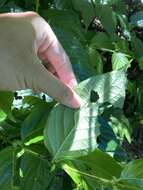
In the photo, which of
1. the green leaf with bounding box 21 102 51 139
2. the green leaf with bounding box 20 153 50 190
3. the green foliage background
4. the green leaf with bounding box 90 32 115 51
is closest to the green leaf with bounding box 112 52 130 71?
the green leaf with bounding box 90 32 115 51

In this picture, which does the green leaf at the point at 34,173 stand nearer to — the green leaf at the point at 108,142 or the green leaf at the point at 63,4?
the green leaf at the point at 108,142

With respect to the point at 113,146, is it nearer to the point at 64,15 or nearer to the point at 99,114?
the point at 99,114

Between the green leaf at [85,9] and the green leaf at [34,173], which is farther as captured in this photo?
the green leaf at [85,9]

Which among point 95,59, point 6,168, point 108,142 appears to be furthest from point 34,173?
point 95,59

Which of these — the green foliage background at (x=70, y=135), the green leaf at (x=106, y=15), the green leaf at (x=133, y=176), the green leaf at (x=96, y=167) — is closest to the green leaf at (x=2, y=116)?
the green foliage background at (x=70, y=135)

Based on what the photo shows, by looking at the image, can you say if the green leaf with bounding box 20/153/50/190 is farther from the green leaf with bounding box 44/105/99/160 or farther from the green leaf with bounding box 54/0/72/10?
the green leaf with bounding box 54/0/72/10

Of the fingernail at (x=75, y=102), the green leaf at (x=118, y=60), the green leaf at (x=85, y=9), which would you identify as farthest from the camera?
the green leaf at (x=118, y=60)
